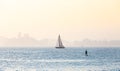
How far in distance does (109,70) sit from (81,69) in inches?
252

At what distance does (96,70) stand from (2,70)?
20581 mm

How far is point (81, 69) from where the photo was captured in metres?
94.0

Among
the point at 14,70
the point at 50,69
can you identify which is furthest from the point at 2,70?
the point at 50,69

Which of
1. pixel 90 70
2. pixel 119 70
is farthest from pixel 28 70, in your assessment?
pixel 119 70

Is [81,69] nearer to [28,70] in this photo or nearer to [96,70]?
[96,70]

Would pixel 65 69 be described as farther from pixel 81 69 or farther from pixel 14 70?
pixel 14 70

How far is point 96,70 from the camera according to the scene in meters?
91.4

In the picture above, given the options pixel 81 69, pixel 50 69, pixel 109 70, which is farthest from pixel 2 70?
pixel 109 70

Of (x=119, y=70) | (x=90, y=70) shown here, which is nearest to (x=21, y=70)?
(x=90, y=70)

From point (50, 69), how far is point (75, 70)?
6262 mm

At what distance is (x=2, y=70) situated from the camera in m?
90.8

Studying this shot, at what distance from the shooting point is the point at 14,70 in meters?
91.2

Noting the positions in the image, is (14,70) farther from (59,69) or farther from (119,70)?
(119,70)

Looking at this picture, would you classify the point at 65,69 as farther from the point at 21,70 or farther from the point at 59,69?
the point at 21,70
